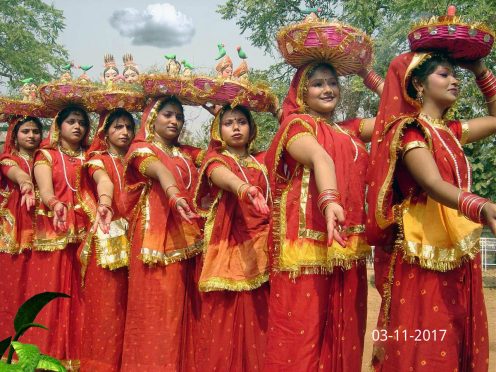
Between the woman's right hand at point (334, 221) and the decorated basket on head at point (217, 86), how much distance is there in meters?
1.87

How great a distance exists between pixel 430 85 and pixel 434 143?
1.01 ft

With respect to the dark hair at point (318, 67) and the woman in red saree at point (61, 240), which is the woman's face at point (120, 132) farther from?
the dark hair at point (318, 67)

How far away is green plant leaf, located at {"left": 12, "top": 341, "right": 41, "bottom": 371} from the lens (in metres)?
1.59

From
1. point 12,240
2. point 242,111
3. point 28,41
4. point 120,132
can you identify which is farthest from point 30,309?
point 28,41

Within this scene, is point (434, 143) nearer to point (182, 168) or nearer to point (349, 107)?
point (182, 168)

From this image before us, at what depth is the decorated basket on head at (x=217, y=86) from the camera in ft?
16.8

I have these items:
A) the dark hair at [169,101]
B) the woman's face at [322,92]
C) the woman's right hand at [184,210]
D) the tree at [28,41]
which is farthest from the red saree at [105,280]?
the tree at [28,41]

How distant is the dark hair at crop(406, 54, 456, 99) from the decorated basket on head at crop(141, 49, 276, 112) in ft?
5.74

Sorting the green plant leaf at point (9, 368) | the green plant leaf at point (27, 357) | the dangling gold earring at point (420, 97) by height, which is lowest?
the green plant leaf at point (9, 368)

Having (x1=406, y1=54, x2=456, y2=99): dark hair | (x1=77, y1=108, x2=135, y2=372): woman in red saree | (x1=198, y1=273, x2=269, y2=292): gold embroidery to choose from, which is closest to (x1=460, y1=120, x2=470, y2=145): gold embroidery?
(x1=406, y1=54, x2=456, y2=99): dark hair

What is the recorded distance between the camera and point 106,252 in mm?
5988

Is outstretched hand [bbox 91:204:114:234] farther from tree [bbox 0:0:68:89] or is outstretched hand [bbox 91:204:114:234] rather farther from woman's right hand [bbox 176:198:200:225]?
tree [bbox 0:0:68:89]

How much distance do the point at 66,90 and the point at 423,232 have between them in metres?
3.84

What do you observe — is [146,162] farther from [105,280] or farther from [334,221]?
[334,221]
